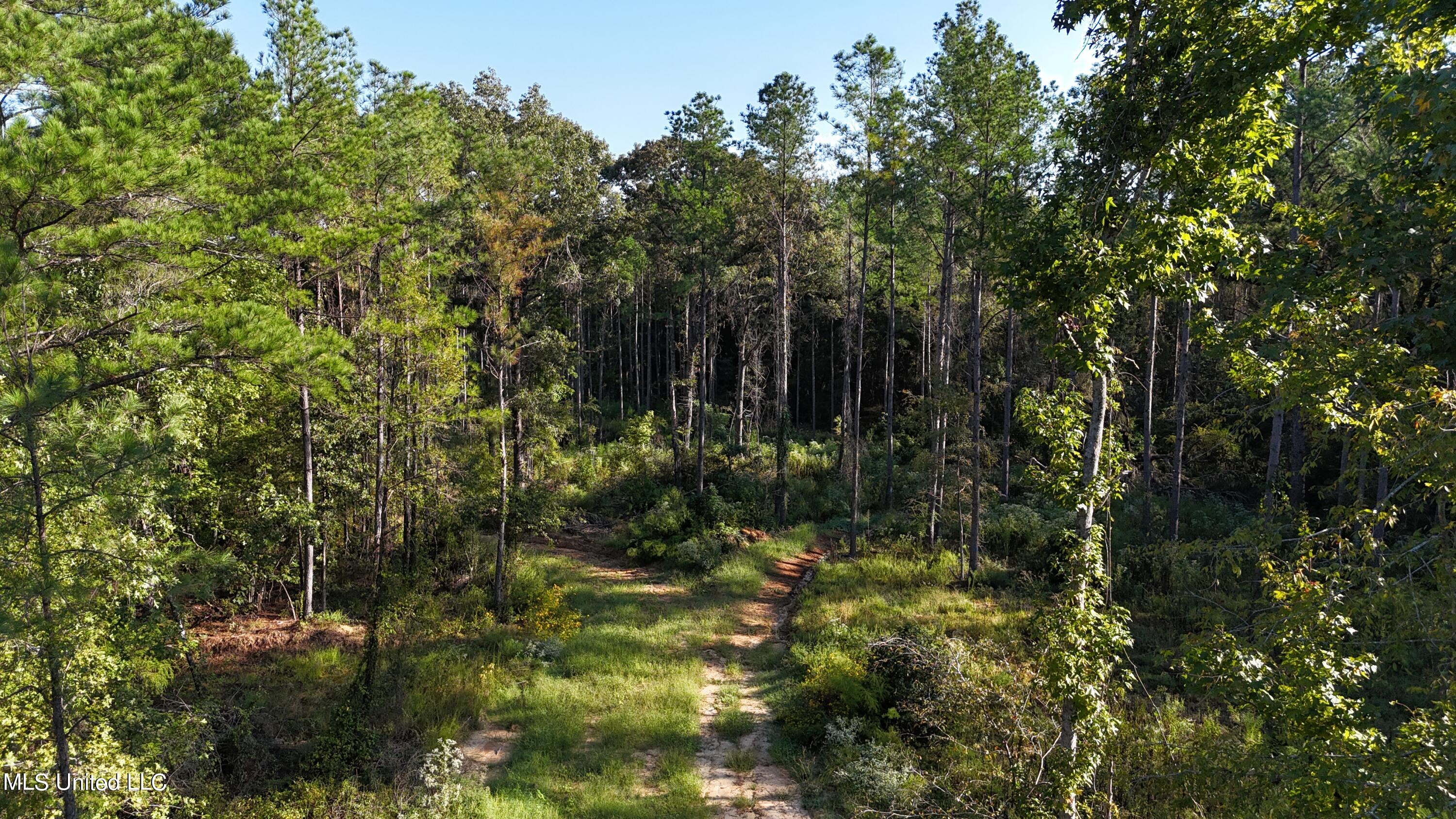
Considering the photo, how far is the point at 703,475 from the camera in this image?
25.6 m

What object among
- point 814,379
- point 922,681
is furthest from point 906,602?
point 814,379

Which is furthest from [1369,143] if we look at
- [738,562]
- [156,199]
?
[156,199]

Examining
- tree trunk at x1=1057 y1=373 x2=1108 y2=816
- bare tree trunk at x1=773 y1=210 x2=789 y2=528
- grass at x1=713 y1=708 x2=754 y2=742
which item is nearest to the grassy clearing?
grass at x1=713 y1=708 x2=754 y2=742

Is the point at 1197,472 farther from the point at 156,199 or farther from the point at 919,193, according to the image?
the point at 156,199

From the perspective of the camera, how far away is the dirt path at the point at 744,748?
360 inches

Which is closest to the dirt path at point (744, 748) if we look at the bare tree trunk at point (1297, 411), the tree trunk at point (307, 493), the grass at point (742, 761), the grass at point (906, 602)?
the grass at point (742, 761)

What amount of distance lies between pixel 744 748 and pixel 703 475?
600 inches

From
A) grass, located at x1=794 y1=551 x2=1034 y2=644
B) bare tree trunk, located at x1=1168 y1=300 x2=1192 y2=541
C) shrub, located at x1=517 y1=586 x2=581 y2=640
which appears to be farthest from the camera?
bare tree trunk, located at x1=1168 y1=300 x2=1192 y2=541

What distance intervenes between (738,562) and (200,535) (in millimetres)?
13040

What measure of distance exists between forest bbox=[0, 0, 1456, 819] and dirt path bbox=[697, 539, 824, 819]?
0.09 m

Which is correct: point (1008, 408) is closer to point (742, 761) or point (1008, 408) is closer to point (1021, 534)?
point (1021, 534)

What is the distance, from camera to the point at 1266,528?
6.65 metres

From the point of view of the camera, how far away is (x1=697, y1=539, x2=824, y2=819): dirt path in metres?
9.14

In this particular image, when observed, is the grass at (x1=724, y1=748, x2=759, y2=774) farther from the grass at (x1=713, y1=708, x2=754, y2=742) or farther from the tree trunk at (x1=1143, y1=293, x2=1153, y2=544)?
the tree trunk at (x1=1143, y1=293, x2=1153, y2=544)
